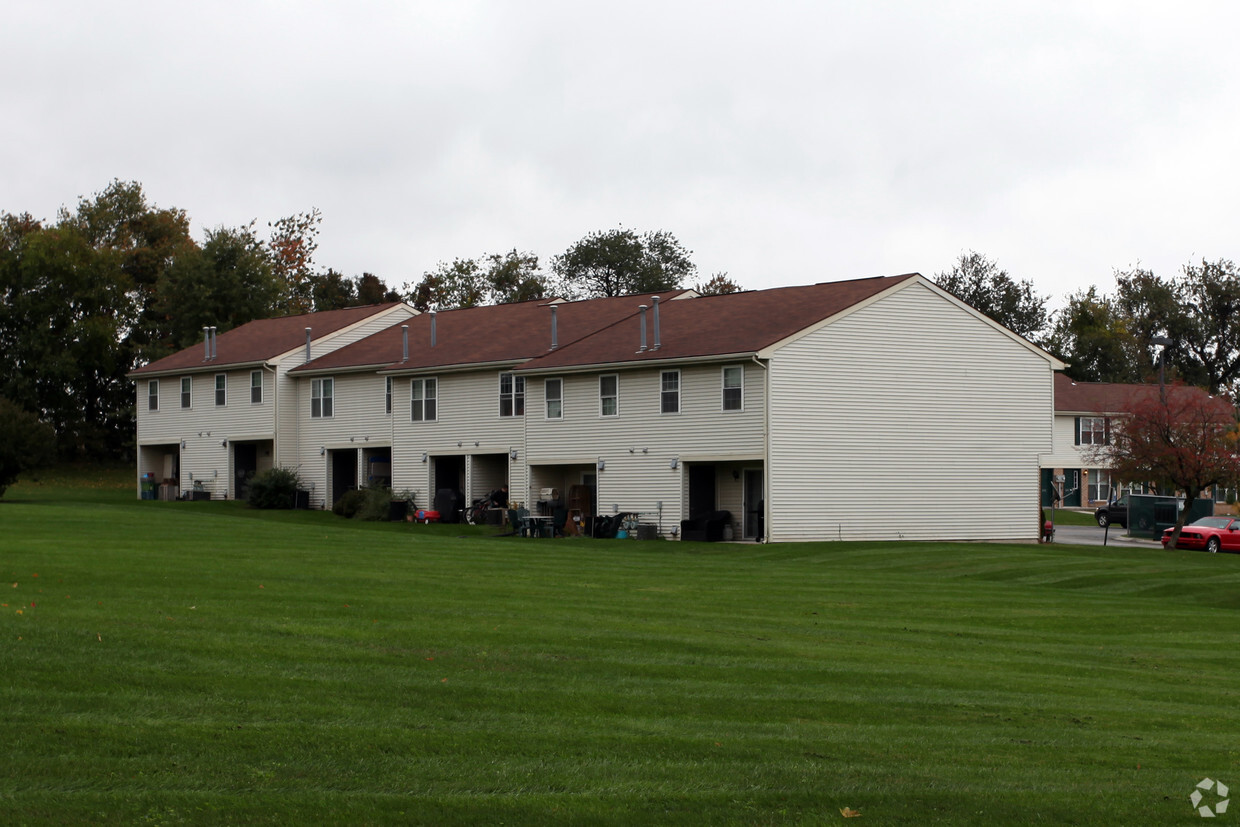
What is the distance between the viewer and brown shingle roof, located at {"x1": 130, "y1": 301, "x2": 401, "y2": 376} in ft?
182

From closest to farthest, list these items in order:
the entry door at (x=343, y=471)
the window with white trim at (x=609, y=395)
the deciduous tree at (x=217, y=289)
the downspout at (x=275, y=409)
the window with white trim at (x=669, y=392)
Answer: the window with white trim at (x=669, y=392)
the window with white trim at (x=609, y=395)
the entry door at (x=343, y=471)
the downspout at (x=275, y=409)
the deciduous tree at (x=217, y=289)

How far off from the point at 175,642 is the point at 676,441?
28.2 meters

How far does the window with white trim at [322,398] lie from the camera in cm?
5269

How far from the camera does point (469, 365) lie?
4644cm

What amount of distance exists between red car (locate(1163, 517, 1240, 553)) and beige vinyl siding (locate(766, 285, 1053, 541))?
546cm

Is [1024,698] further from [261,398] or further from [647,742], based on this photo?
[261,398]

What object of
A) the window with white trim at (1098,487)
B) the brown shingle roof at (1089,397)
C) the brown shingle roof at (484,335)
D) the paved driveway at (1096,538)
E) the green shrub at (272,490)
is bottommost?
the paved driveway at (1096,538)

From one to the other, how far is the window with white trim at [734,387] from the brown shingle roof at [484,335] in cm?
809

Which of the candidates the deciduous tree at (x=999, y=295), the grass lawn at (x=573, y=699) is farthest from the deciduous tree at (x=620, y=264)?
the grass lawn at (x=573, y=699)

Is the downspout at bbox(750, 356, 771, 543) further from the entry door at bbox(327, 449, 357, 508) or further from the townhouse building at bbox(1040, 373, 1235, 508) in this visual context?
the townhouse building at bbox(1040, 373, 1235, 508)

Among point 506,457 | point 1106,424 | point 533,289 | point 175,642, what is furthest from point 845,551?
point 533,289

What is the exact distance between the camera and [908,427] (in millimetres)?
40344

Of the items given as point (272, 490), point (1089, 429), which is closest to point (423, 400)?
point (272, 490)

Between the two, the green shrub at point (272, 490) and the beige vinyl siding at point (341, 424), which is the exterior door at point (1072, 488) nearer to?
the beige vinyl siding at point (341, 424)
